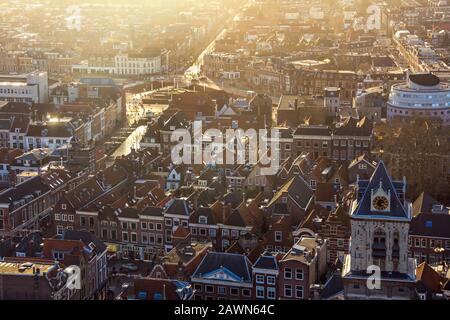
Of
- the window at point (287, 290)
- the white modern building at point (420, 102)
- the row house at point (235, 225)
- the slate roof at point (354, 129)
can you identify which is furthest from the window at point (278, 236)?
the white modern building at point (420, 102)

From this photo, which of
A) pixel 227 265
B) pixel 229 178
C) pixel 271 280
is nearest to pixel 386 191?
pixel 271 280

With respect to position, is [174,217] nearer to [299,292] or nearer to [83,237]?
[83,237]

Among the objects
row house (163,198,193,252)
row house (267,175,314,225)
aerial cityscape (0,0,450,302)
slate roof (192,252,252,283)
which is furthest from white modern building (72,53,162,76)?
slate roof (192,252,252,283)

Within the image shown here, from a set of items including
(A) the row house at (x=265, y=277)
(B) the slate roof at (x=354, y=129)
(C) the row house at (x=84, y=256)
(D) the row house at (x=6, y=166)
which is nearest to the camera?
(A) the row house at (x=265, y=277)

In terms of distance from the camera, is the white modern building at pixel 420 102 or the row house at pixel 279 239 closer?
the row house at pixel 279 239

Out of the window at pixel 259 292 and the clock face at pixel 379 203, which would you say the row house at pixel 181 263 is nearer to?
the window at pixel 259 292

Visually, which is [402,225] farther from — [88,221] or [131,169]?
[131,169]

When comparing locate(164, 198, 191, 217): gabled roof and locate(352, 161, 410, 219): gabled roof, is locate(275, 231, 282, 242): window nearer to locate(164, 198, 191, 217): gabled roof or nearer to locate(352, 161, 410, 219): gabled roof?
locate(164, 198, 191, 217): gabled roof
